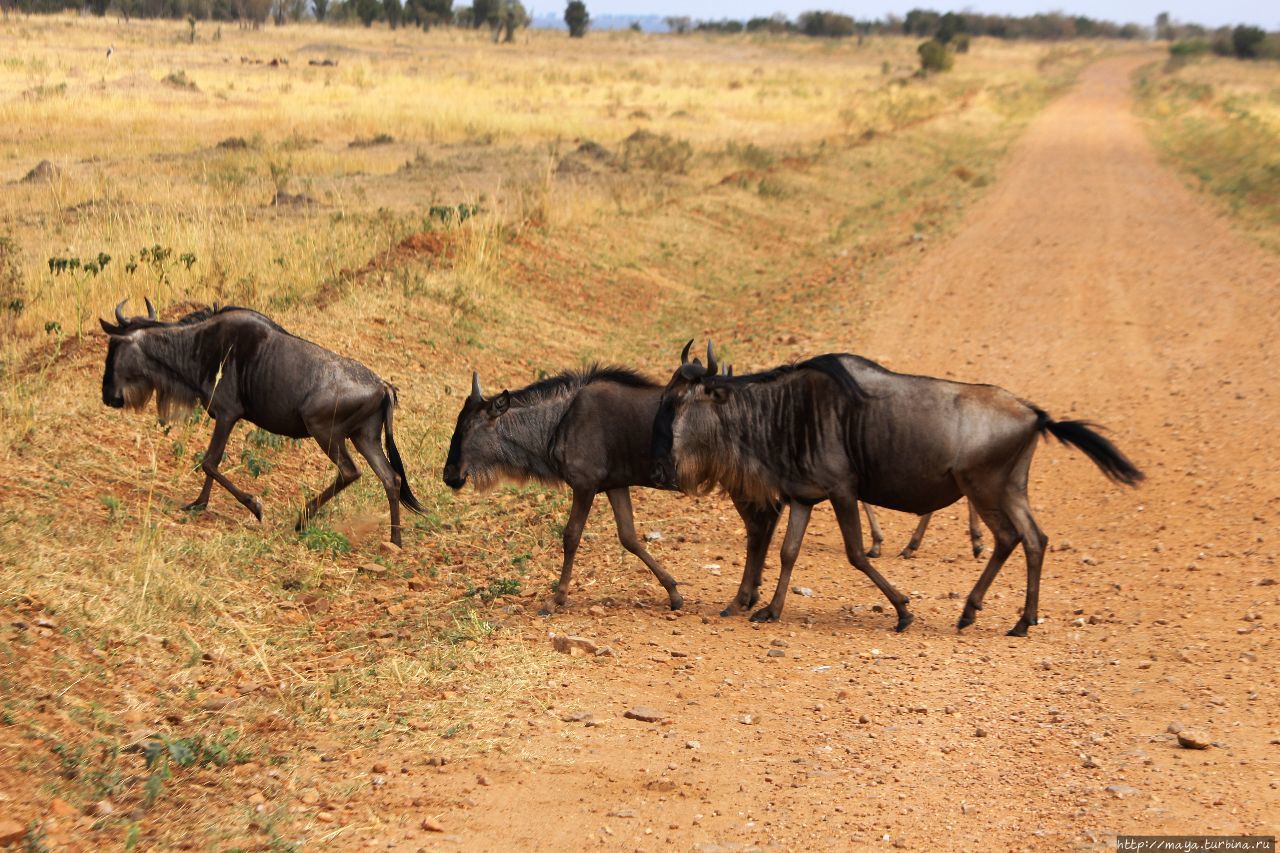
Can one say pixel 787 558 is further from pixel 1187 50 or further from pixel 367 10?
pixel 1187 50

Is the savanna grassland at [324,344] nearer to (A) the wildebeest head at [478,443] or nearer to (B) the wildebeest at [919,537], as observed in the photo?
(A) the wildebeest head at [478,443]

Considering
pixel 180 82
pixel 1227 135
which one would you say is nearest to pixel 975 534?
pixel 1227 135

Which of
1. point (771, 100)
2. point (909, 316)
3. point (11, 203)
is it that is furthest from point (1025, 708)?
point (771, 100)

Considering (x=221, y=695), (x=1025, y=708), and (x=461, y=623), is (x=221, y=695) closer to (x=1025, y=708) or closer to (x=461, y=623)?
(x=461, y=623)

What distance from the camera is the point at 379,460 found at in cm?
870

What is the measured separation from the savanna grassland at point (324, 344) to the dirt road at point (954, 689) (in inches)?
15.3

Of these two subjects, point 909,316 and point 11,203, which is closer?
point 909,316

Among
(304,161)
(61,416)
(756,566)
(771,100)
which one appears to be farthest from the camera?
(771,100)

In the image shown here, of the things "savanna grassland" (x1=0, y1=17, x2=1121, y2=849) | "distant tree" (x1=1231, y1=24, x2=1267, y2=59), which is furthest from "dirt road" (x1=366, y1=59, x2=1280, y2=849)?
"distant tree" (x1=1231, y1=24, x2=1267, y2=59)

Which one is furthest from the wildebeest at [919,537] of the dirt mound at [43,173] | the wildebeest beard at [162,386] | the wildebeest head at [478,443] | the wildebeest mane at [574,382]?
the dirt mound at [43,173]

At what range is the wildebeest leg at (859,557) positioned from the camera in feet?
24.4

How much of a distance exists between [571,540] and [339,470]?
1.88 meters

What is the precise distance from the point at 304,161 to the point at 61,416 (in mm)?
16107

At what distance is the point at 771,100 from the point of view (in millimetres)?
49406
